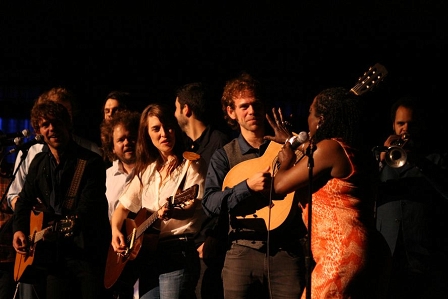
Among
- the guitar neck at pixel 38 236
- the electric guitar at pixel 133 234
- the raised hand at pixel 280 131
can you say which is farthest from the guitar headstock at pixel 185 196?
the guitar neck at pixel 38 236

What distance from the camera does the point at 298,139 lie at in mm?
3588

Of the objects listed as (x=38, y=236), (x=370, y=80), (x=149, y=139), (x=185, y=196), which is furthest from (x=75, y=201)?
(x=370, y=80)

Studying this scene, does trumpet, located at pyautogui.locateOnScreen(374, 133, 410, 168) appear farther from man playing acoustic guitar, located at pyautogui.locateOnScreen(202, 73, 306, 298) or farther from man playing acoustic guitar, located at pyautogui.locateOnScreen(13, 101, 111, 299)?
man playing acoustic guitar, located at pyautogui.locateOnScreen(13, 101, 111, 299)

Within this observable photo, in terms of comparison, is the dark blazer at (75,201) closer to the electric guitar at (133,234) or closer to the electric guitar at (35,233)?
the electric guitar at (35,233)

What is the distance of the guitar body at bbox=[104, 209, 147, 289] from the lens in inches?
193

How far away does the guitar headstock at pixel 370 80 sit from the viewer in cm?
391

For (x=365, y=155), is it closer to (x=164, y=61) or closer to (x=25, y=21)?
(x=164, y=61)

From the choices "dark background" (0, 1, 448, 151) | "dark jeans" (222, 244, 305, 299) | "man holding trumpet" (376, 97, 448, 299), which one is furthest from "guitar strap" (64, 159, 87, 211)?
"man holding trumpet" (376, 97, 448, 299)

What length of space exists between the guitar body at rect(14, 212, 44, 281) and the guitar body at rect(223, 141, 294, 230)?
5.74 feet

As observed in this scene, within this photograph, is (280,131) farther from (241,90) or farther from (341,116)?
(241,90)

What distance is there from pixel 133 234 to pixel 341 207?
1836 millimetres

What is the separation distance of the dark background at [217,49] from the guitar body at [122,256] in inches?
84.5

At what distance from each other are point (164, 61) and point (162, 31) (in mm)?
306

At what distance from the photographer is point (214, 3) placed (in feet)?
24.2
